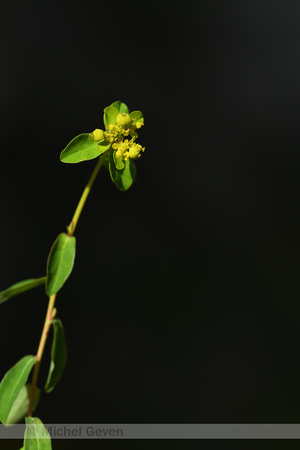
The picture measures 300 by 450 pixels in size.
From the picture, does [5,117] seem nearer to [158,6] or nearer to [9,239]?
[9,239]

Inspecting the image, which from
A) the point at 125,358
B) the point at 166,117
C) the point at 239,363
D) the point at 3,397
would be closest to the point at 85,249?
the point at 125,358

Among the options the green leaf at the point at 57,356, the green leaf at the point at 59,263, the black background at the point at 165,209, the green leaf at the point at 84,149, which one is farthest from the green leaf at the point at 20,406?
the black background at the point at 165,209

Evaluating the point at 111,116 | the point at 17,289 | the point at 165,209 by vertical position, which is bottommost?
the point at 17,289

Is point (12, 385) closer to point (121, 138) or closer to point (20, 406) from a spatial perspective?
point (20, 406)

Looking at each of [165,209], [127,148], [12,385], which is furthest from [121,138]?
[165,209]

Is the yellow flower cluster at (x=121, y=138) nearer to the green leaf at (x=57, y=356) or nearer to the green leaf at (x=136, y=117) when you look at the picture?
the green leaf at (x=136, y=117)

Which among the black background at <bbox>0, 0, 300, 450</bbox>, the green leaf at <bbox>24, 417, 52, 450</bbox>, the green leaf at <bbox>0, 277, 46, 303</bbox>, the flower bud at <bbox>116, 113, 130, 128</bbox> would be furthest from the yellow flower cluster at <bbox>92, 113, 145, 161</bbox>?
the black background at <bbox>0, 0, 300, 450</bbox>

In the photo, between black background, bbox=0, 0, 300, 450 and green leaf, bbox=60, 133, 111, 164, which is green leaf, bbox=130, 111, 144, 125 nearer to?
green leaf, bbox=60, 133, 111, 164
